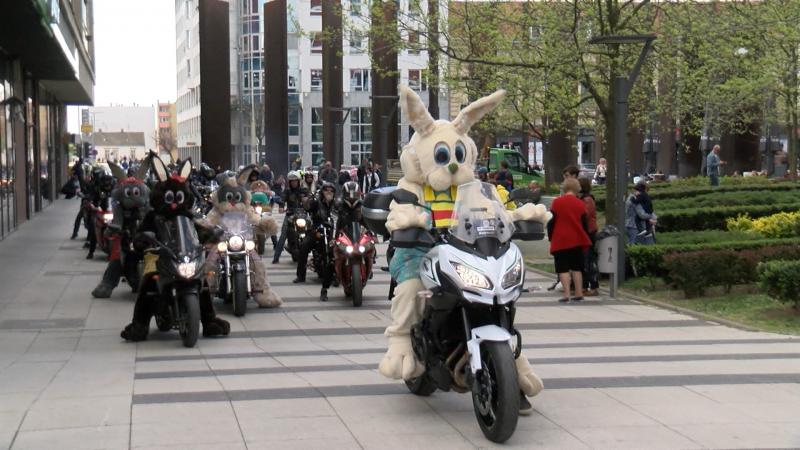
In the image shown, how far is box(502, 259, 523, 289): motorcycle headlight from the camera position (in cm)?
700

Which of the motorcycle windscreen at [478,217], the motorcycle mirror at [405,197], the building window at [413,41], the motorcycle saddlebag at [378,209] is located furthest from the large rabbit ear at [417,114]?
the building window at [413,41]

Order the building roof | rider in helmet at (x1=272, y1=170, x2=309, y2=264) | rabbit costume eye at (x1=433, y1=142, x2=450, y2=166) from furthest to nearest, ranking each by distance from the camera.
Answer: the building roof, rider in helmet at (x1=272, y1=170, x2=309, y2=264), rabbit costume eye at (x1=433, y1=142, x2=450, y2=166)

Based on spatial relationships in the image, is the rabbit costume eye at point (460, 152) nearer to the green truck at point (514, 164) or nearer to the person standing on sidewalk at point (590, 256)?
the person standing on sidewalk at point (590, 256)

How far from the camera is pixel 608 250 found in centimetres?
1598

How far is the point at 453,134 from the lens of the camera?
8.47m

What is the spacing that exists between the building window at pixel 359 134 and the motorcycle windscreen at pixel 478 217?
7714 centimetres

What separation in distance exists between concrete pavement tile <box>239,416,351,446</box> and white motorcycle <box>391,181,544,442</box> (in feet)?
2.50

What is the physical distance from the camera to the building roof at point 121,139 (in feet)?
499

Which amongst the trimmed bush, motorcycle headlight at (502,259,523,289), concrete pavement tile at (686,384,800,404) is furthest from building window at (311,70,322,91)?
motorcycle headlight at (502,259,523,289)

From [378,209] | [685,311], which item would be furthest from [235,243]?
[378,209]

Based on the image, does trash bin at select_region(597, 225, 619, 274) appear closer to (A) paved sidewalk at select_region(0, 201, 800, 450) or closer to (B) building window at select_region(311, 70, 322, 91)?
(A) paved sidewalk at select_region(0, 201, 800, 450)

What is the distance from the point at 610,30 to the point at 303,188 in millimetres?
5794

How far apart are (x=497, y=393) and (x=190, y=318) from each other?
5.24 metres

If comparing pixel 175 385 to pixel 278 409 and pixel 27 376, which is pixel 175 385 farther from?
pixel 27 376
